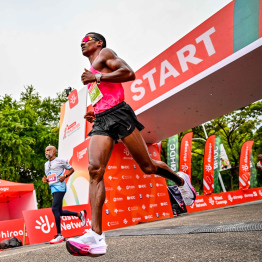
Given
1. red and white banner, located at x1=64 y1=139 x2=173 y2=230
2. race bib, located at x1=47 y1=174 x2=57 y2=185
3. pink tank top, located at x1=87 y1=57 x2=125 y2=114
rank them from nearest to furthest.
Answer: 1. pink tank top, located at x1=87 y1=57 x2=125 y2=114
2. race bib, located at x1=47 y1=174 x2=57 y2=185
3. red and white banner, located at x1=64 y1=139 x2=173 y2=230

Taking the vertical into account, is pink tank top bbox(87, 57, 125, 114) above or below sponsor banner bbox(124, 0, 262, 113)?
below

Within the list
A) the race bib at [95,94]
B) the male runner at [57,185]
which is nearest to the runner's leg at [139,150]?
the race bib at [95,94]

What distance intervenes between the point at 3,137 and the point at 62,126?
8.38 metres

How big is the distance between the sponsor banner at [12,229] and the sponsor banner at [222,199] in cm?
685

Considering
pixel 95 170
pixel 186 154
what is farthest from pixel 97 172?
pixel 186 154

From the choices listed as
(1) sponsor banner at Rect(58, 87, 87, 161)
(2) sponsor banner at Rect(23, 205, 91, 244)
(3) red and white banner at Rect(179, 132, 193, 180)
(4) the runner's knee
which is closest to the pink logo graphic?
(1) sponsor banner at Rect(58, 87, 87, 161)

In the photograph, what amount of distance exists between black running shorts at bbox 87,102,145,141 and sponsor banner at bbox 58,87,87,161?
20.5 feet

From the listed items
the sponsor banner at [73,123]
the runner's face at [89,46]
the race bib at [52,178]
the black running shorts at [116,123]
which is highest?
the sponsor banner at [73,123]

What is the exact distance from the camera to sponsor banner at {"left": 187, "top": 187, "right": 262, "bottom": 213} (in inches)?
504

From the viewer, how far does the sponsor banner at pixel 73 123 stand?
29.7 feet

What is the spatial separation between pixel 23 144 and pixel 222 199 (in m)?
11.7

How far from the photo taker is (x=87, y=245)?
7.00 feet

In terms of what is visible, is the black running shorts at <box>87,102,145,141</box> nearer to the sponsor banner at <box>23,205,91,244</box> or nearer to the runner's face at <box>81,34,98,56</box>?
the runner's face at <box>81,34,98,56</box>

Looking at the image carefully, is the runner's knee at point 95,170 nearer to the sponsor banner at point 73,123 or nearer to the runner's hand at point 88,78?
the runner's hand at point 88,78
